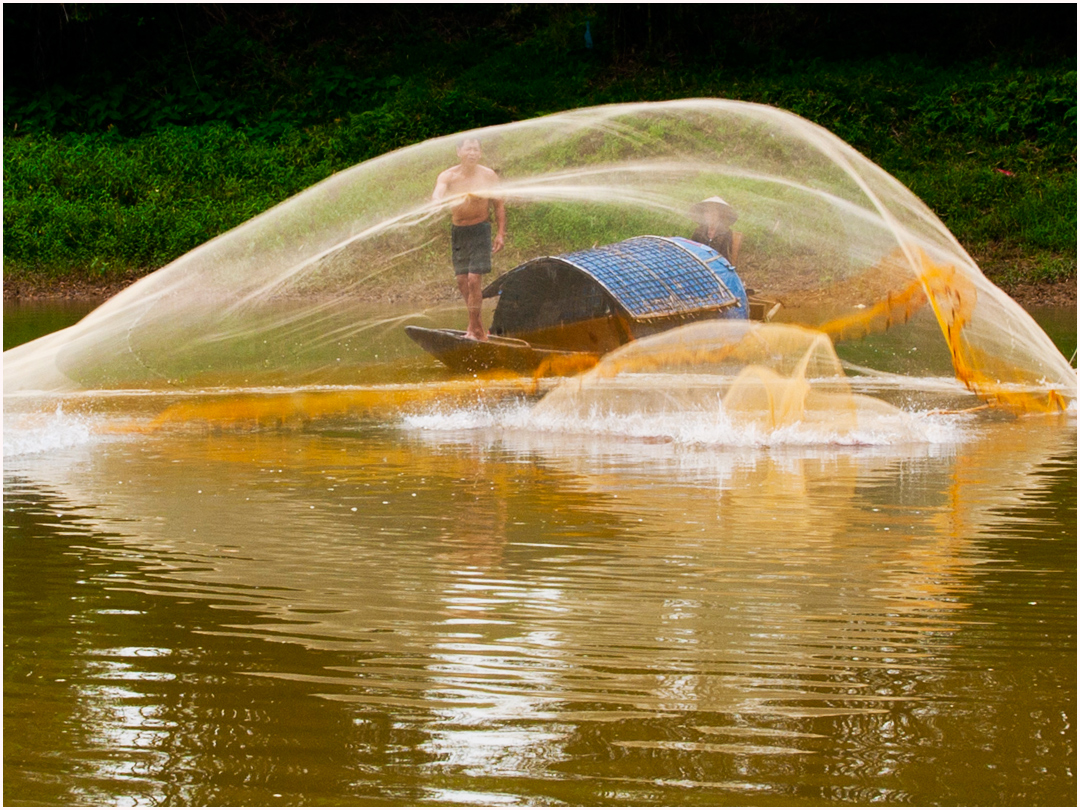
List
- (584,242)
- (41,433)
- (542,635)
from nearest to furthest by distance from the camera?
(542,635) < (41,433) < (584,242)

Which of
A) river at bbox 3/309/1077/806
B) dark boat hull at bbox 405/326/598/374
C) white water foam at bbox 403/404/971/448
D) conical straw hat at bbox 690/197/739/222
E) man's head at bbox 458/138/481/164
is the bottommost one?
river at bbox 3/309/1077/806

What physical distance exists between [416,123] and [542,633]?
795 inches

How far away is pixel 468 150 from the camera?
7168 mm

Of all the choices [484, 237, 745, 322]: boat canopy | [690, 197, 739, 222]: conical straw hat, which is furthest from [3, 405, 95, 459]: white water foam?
[690, 197, 739, 222]: conical straw hat

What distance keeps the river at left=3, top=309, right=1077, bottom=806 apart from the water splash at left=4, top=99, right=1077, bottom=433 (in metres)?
0.87

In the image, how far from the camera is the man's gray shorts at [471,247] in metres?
7.67

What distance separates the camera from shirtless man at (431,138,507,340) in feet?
23.8

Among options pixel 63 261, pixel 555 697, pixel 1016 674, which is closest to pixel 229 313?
pixel 555 697

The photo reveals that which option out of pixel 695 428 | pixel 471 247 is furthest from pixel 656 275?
pixel 471 247

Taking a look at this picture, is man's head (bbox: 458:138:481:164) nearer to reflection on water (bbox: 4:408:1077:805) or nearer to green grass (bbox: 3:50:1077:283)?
reflection on water (bbox: 4:408:1077:805)

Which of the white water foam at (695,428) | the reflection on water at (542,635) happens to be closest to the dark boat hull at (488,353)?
the white water foam at (695,428)

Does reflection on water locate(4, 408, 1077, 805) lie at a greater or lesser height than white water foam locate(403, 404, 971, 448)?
lesser

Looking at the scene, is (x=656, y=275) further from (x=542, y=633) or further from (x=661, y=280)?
(x=542, y=633)

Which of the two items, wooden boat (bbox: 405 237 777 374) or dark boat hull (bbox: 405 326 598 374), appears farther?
dark boat hull (bbox: 405 326 598 374)
